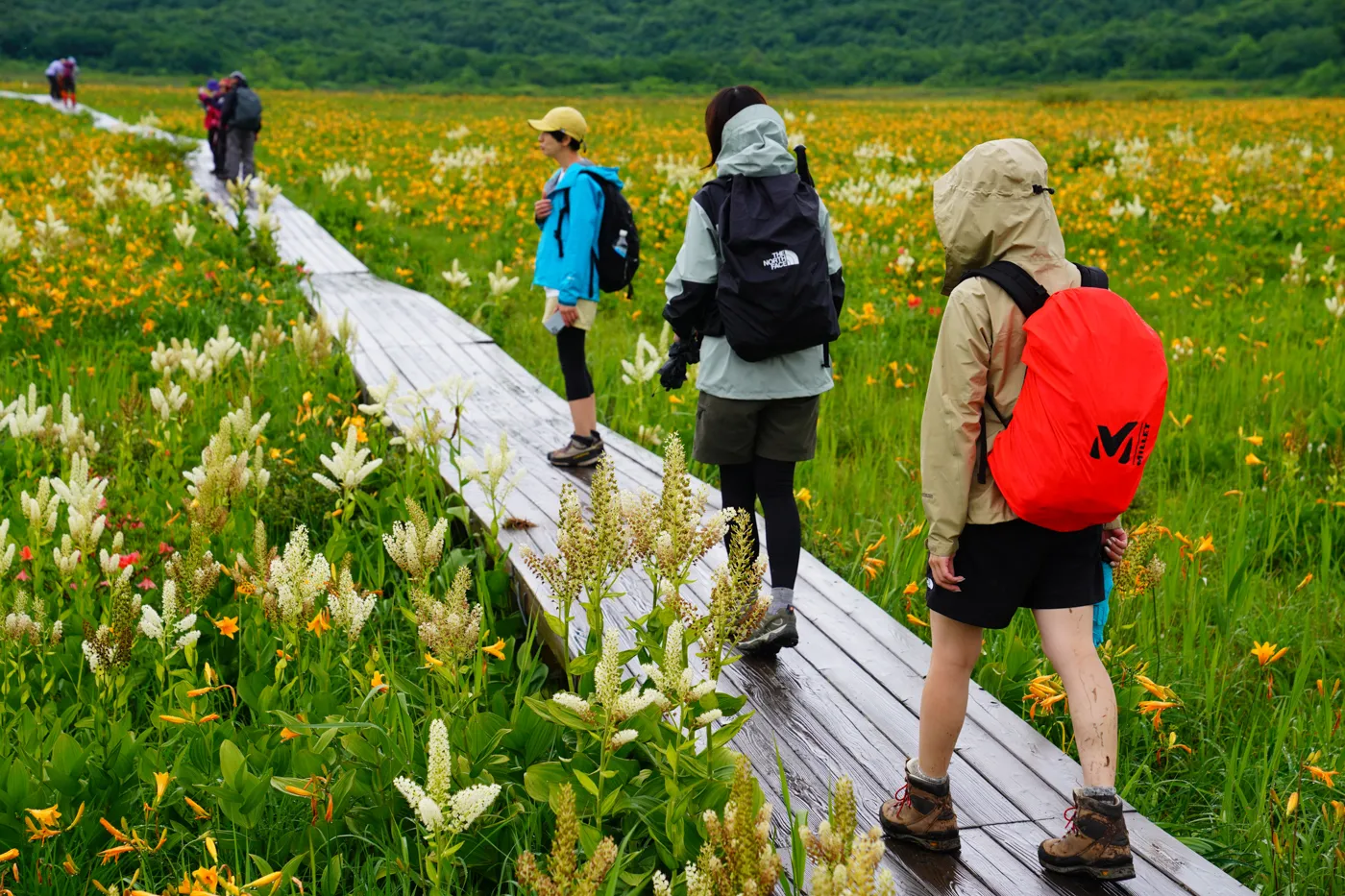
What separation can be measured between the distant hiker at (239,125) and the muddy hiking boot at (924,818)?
13.1m

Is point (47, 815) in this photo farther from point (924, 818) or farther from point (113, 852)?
point (924, 818)

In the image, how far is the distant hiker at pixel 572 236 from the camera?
5277mm

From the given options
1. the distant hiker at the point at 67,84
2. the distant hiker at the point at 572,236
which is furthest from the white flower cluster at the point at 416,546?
the distant hiker at the point at 67,84

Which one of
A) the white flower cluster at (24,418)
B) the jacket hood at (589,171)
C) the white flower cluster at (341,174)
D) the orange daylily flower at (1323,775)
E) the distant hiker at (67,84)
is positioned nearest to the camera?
the orange daylily flower at (1323,775)

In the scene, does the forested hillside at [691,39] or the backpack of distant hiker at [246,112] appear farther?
the forested hillside at [691,39]

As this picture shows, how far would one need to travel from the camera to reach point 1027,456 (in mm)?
2529

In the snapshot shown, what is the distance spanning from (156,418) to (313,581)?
3157 millimetres

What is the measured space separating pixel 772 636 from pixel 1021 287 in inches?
59.0

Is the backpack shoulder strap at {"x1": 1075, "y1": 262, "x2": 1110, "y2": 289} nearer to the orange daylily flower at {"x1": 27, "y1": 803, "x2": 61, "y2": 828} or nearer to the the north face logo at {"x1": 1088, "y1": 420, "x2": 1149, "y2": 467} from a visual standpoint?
the the north face logo at {"x1": 1088, "y1": 420, "x2": 1149, "y2": 467}

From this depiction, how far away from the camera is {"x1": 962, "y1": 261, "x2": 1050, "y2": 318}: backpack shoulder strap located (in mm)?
2613

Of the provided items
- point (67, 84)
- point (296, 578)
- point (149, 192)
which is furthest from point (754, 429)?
point (67, 84)

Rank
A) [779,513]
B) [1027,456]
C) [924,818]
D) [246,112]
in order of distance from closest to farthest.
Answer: [1027,456] < [924,818] < [779,513] < [246,112]

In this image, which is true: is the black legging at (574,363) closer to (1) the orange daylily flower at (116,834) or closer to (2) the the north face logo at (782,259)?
(2) the the north face logo at (782,259)

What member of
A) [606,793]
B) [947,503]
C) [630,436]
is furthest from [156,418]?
[947,503]
